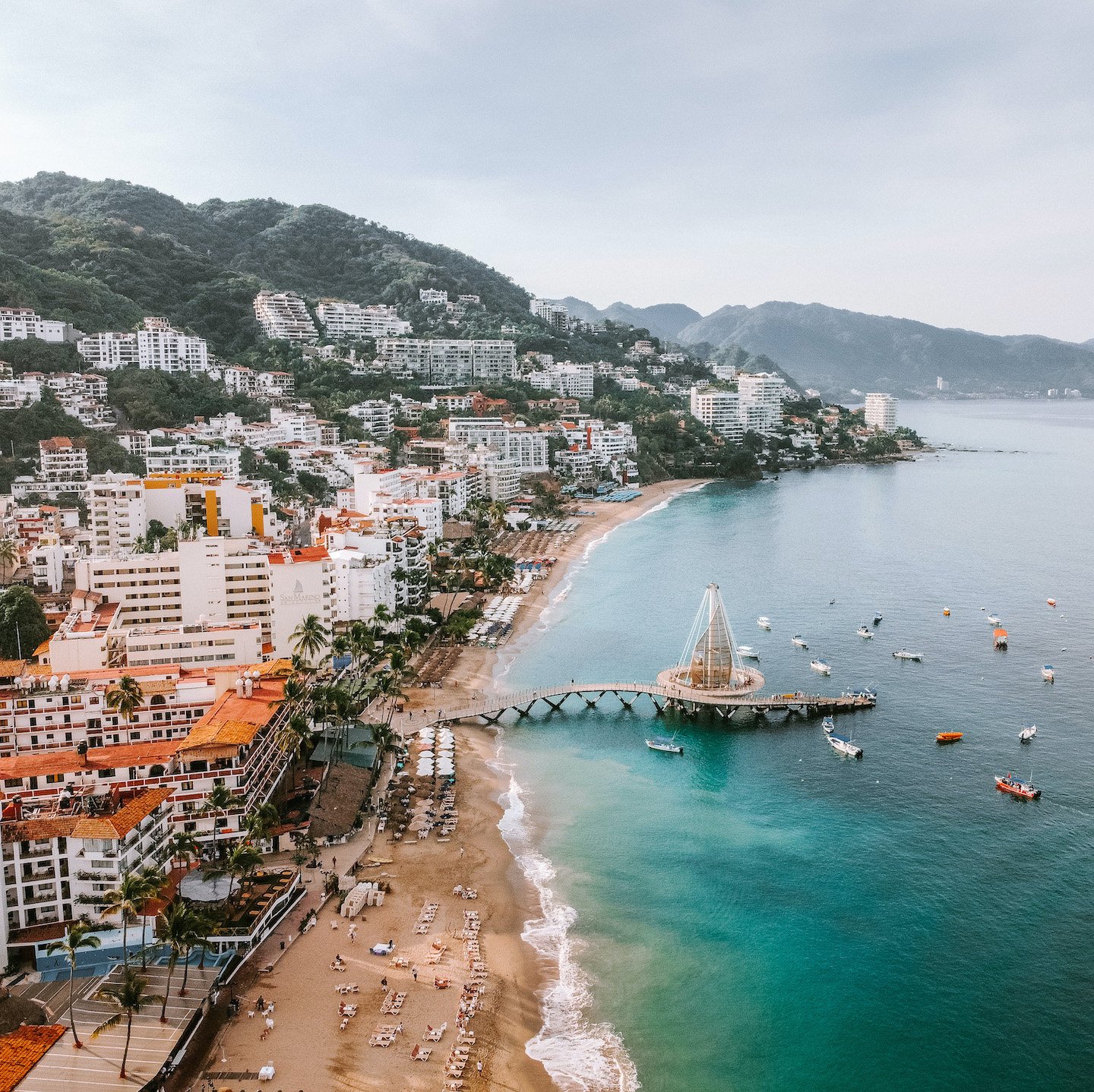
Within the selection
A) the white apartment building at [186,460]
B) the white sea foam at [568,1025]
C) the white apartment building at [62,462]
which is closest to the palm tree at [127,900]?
the white sea foam at [568,1025]

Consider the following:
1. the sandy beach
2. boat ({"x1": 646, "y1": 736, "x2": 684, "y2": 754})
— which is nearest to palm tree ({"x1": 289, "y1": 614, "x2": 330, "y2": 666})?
the sandy beach

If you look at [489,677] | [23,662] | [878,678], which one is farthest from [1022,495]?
[23,662]

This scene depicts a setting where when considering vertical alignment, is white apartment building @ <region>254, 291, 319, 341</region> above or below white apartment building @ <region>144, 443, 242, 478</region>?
above

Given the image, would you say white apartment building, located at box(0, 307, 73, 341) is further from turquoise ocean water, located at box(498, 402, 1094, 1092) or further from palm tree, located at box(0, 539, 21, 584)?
turquoise ocean water, located at box(498, 402, 1094, 1092)

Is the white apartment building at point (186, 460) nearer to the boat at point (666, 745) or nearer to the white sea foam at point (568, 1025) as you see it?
the boat at point (666, 745)

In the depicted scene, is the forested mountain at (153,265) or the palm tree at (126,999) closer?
the palm tree at (126,999)

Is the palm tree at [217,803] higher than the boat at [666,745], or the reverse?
the palm tree at [217,803]

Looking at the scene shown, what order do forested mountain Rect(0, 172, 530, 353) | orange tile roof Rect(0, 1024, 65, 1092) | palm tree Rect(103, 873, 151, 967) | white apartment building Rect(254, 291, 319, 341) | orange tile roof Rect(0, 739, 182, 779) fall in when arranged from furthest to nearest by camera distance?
1. white apartment building Rect(254, 291, 319, 341)
2. forested mountain Rect(0, 172, 530, 353)
3. orange tile roof Rect(0, 739, 182, 779)
4. palm tree Rect(103, 873, 151, 967)
5. orange tile roof Rect(0, 1024, 65, 1092)

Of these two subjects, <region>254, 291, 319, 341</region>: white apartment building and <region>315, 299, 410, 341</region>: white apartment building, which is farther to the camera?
<region>315, 299, 410, 341</region>: white apartment building

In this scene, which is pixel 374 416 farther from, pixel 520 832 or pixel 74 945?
pixel 74 945
